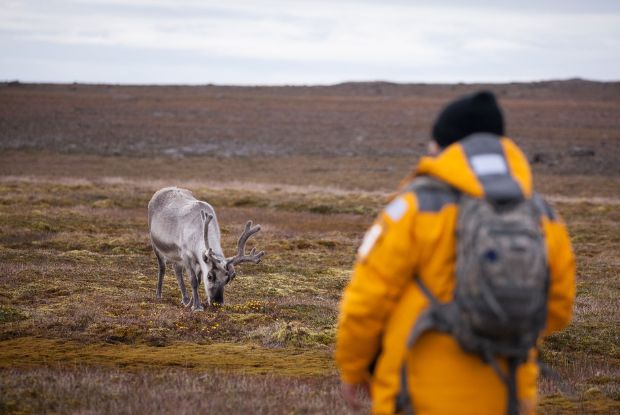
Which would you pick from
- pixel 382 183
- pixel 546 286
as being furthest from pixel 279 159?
pixel 546 286

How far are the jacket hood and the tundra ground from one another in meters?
3.77

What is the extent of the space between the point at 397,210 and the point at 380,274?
29cm

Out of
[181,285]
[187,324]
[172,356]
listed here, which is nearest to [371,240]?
[172,356]

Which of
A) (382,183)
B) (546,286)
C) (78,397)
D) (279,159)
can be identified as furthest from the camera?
(279,159)

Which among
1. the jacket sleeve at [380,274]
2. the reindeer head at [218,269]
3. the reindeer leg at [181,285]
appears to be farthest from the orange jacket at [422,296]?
the reindeer leg at [181,285]

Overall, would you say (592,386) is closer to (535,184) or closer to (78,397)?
(78,397)

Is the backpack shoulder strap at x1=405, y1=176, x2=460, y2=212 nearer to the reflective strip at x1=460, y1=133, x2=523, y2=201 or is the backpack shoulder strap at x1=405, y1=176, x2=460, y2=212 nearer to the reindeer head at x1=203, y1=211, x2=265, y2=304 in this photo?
the reflective strip at x1=460, y1=133, x2=523, y2=201

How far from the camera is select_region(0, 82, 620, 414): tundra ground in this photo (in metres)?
7.57

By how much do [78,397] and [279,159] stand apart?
46.2m

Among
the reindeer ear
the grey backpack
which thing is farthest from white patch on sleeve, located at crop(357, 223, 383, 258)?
the reindeer ear

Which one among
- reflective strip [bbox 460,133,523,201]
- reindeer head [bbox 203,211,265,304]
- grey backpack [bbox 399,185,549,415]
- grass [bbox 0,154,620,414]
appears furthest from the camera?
reindeer head [bbox 203,211,265,304]

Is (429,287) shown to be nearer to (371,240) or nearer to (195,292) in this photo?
(371,240)

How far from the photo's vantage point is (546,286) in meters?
3.89

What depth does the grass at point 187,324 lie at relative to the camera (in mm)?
7457
